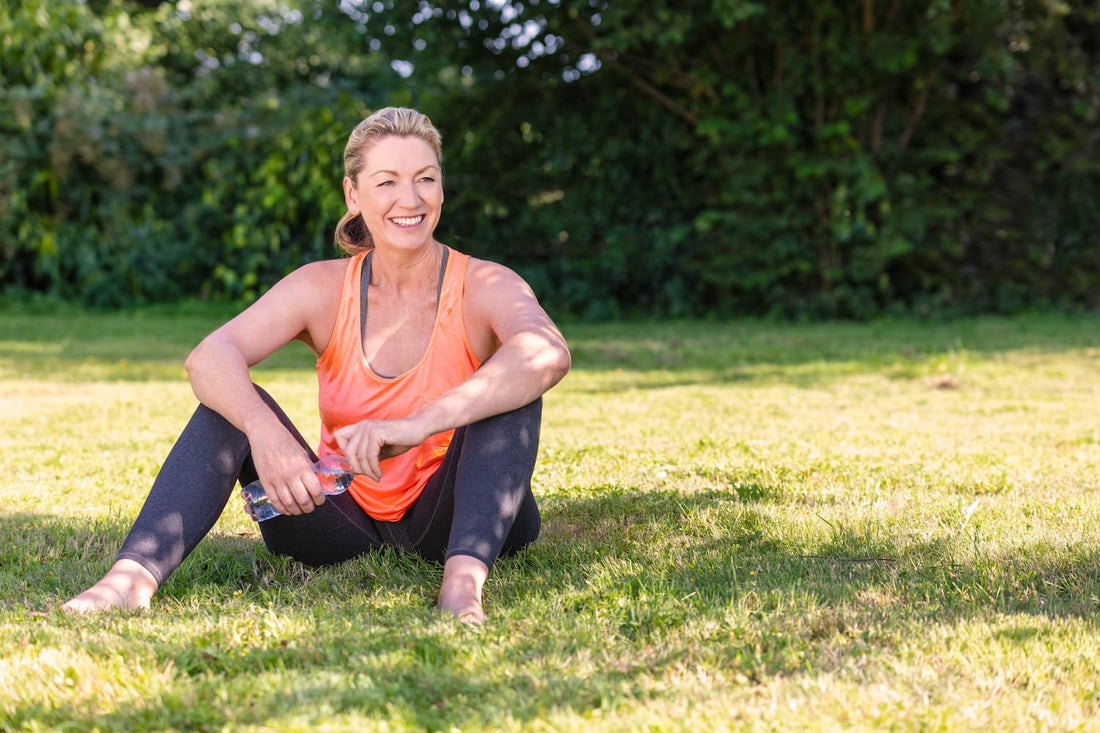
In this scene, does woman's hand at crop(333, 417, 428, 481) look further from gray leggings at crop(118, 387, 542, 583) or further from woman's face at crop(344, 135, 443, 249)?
woman's face at crop(344, 135, 443, 249)

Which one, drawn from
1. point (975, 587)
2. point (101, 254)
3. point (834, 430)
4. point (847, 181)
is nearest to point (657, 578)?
point (975, 587)

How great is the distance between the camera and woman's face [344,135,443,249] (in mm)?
3312

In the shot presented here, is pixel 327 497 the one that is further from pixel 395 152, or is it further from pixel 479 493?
pixel 395 152

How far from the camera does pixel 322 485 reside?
10.2 feet

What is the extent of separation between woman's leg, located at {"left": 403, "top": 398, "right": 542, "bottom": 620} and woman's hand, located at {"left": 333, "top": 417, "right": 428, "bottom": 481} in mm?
186

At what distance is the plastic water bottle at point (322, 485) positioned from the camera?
3129 mm

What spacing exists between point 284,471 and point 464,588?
55 centimetres

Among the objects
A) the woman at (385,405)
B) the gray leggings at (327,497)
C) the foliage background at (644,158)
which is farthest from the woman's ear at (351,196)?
the foliage background at (644,158)

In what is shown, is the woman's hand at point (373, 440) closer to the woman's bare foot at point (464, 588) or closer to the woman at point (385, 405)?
the woman at point (385, 405)

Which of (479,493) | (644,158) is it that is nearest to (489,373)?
(479,493)

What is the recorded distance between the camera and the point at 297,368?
9.12 m

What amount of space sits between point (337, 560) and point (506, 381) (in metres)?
0.86

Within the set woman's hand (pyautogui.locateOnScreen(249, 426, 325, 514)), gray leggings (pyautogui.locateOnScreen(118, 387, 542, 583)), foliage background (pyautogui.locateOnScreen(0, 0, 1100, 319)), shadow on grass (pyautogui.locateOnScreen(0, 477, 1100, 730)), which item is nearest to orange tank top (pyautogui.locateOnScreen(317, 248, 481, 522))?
gray leggings (pyautogui.locateOnScreen(118, 387, 542, 583))

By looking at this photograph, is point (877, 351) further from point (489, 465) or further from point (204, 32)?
point (204, 32)
